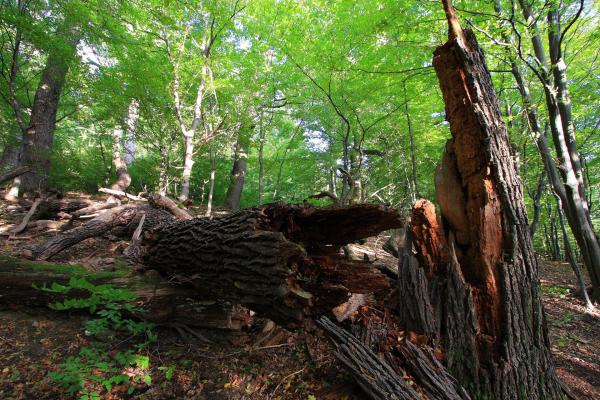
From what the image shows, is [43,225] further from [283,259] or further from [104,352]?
[283,259]

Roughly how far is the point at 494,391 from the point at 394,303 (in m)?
0.96

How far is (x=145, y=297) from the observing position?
2.83 metres

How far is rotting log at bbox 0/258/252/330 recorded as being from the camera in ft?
9.22

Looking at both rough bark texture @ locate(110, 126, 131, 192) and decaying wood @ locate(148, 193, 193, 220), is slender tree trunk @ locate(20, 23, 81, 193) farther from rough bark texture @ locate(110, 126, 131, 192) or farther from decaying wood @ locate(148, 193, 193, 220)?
decaying wood @ locate(148, 193, 193, 220)

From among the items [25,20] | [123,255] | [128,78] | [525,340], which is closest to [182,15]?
[128,78]

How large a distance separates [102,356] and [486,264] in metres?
3.28

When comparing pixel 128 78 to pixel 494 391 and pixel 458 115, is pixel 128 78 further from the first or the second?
pixel 494 391

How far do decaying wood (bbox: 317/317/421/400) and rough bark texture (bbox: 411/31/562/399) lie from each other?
582 mm

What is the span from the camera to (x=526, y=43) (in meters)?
5.80

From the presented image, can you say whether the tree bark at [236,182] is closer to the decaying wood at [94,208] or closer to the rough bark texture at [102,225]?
the decaying wood at [94,208]

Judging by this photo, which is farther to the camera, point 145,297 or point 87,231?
point 87,231

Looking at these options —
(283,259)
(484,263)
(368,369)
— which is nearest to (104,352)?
(283,259)

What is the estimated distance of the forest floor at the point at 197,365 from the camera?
84.0 inches

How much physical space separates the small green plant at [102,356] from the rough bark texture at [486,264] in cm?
255
